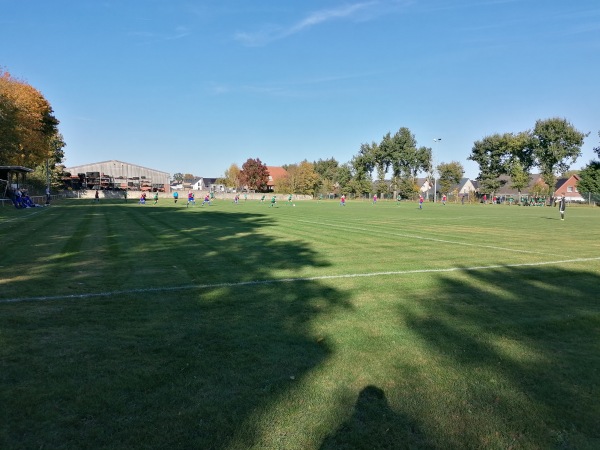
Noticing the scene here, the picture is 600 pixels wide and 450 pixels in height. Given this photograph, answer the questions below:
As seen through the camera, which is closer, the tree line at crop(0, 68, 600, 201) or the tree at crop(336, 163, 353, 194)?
the tree line at crop(0, 68, 600, 201)

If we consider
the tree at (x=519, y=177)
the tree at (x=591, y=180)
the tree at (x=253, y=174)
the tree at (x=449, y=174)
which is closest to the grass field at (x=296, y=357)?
the tree at (x=591, y=180)

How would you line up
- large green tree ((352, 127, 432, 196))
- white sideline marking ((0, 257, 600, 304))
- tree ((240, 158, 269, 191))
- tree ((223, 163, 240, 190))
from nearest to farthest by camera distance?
white sideline marking ((0, 257, 600, 304)) → large green tree ((352, 127, 432, 196)) → tree ((240, 158, 269, 191)) → tree ((223, 163, 240, 190))

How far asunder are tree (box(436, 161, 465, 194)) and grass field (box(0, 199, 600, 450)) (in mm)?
96413

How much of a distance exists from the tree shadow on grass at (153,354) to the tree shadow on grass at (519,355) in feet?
4.87

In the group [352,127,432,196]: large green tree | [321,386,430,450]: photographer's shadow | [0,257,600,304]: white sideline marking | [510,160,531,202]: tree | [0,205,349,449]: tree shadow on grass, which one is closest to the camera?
[321,386,430,450]: photographer's shadow

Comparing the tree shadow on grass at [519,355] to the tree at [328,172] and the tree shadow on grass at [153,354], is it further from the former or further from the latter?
the tree at [328,172]

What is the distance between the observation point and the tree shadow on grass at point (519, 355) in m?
3.21

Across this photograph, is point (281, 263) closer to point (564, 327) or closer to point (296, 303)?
point (296, 303)

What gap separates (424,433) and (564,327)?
141 inches

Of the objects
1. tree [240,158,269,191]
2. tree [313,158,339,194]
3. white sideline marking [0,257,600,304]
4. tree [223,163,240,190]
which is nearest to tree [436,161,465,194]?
tree [313,158,339,194]

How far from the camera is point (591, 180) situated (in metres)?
67.6

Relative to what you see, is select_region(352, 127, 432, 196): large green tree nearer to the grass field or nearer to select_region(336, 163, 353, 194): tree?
select_region(336, 163, 353, 194): tree

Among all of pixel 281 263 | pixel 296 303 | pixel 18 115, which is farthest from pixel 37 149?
pixel 296 303

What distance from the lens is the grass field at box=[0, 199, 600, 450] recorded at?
10.3 ft
